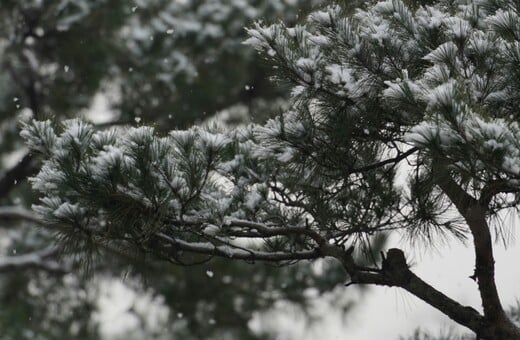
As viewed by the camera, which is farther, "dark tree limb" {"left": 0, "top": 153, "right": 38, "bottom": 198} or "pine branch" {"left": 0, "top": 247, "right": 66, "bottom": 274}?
"dark tree limb" {"left": 0, "top": 153, "right": 38, "bottom": 198}

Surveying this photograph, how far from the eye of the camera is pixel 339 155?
5.75 feet

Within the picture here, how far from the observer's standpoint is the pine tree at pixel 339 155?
144cm

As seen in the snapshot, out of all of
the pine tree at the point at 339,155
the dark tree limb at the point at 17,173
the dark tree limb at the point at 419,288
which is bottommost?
the dark tree limb at the point at 419,288

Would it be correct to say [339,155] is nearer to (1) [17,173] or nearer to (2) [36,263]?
(2) [36,263]

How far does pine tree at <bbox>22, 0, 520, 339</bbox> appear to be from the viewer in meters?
1.44

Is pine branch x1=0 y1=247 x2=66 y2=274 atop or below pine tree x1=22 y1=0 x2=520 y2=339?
atop

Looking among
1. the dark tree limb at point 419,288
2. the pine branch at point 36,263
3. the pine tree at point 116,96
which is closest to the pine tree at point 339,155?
the dark tree limb at point 419,288

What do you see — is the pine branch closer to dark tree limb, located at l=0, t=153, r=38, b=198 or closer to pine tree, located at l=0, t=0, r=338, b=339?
pine tree, located at l=0, t=0, r=338, b=339

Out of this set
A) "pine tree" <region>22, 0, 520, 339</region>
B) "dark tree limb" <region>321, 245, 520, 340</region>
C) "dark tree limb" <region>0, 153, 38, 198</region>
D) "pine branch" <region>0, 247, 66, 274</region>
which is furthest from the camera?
"dark tree limb" <region>0, 153, 38, 198</region>

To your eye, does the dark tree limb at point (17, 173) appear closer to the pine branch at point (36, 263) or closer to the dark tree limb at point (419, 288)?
the pine branch at point (36, 263)

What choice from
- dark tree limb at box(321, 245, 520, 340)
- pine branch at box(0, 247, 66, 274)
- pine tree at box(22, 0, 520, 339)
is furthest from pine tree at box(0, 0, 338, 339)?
dark tree limb at box(321, 245, 520, 340)

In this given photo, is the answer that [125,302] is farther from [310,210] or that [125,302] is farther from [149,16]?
[310,210]

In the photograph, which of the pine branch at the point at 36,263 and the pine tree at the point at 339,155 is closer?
the pine tree at the point at 339,155

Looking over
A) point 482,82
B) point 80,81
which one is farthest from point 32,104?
point 482,82
